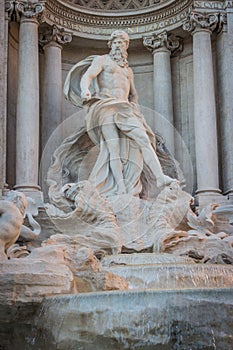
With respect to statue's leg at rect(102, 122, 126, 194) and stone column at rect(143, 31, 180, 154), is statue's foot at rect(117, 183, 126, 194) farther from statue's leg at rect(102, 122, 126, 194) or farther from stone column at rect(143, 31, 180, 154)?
stone column at rect(143, 31, 180, 154)

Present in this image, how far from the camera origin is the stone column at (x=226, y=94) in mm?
13891

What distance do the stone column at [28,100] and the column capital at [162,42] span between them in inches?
104

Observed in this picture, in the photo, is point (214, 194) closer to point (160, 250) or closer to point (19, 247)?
point (160, 250)

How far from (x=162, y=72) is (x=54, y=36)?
2.46 meters

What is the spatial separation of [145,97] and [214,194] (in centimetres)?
333

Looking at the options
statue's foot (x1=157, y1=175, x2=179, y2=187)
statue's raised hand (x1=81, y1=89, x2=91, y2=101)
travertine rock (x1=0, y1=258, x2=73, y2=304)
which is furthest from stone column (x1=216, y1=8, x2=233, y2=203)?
travertine rock (x1=0, y1=258, x2=73, y2=304)

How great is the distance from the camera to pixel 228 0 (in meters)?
14.4

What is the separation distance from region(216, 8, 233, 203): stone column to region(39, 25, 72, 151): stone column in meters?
3.28

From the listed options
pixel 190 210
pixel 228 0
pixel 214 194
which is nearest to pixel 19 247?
pixel 190 210

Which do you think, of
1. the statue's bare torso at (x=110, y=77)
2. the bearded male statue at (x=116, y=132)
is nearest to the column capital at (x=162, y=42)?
the bearded male statue at (x=116, y=132)

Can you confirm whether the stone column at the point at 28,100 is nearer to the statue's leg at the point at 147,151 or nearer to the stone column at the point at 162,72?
the statue's leg at the point at 147,151

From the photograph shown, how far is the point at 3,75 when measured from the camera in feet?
44.0

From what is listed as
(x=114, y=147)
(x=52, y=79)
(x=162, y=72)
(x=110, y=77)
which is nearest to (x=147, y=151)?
(x=114, y=147)

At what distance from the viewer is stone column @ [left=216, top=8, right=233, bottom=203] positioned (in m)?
13.9
